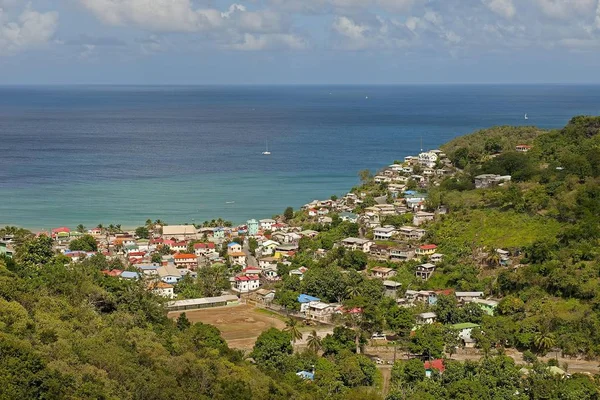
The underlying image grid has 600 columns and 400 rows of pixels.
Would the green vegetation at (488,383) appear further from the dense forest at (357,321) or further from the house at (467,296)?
the house at (467,296)

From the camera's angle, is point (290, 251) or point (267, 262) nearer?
point (267, 262)

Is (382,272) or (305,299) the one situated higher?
(382,272)

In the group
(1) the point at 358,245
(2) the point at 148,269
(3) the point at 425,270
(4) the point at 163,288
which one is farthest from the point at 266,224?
(3) the point at 425,270

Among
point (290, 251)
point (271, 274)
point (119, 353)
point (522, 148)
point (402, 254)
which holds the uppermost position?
point (522, 148)

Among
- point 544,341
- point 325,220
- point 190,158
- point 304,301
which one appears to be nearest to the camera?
point 544,341

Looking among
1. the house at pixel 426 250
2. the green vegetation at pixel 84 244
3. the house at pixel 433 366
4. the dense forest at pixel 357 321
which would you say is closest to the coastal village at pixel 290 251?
the house at pixel 426 250

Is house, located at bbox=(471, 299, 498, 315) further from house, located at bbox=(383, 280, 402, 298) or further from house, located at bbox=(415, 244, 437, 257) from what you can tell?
house, located at bbox=(415, 244, 437, 257)

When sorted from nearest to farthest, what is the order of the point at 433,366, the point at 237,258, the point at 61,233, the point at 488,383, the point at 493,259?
the point at 488,383, the point at 433,366, the point at 493,259, the point at 237,258, the point at 61,233

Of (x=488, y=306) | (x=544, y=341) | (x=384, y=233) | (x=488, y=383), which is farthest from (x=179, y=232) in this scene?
(x=488, y=383)

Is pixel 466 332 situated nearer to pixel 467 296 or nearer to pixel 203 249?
pixel 467 296
